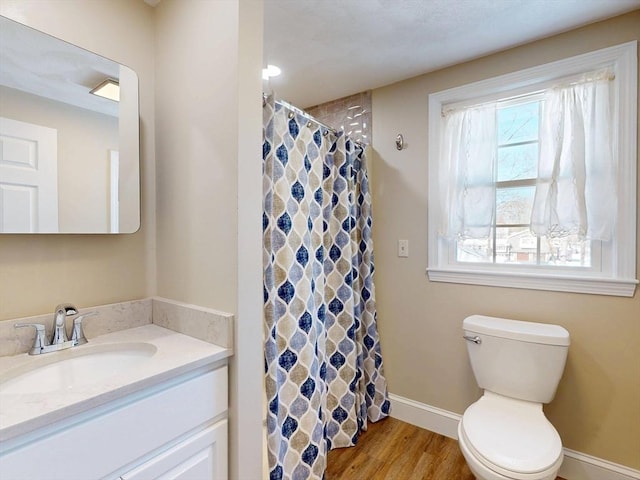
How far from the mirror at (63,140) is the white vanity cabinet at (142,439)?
2.17 ft

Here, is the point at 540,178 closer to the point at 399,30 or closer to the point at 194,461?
the point at 399,30

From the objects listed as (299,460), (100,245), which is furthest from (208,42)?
(299,460)

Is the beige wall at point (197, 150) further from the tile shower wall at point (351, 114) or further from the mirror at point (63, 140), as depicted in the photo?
the tile shower wall at point (351, 114)

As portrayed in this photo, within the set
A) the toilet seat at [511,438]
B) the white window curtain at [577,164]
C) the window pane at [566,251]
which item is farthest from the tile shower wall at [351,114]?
the toilet seat at [511,438]

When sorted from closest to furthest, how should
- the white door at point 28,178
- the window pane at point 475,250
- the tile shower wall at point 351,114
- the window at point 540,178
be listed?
the white door at point 28,178 → the window at point 540,178 → the window pane at point 475,250 → the tile shower wall at point 351,114

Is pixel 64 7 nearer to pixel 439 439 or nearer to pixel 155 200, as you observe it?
pixel 155 200

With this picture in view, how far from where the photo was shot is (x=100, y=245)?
1.25 meters

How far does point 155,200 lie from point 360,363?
1534 millimetres

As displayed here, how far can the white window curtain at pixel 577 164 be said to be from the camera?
1563 millimetres

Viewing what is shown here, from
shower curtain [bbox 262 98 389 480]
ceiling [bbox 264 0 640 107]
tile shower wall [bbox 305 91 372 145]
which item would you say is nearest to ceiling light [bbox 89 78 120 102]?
shower curtain [bbox 262 98 389 480]

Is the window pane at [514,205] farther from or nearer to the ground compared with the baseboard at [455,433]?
farther from the ground

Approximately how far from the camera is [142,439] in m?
0.86

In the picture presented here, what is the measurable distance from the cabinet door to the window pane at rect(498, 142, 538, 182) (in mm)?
1894

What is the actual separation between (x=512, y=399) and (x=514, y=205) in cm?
104
